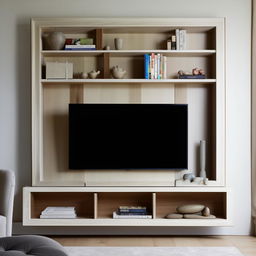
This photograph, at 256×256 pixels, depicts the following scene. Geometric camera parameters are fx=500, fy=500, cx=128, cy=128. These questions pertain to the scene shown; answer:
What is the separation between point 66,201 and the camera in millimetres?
5148

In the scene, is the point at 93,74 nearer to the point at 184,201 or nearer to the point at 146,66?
the point at 146,66

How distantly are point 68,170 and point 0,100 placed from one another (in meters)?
1.01

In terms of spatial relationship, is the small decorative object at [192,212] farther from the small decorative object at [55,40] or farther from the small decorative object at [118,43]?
the small decorative object at [55,40]

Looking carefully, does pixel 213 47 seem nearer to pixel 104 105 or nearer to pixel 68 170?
pixel 104 105

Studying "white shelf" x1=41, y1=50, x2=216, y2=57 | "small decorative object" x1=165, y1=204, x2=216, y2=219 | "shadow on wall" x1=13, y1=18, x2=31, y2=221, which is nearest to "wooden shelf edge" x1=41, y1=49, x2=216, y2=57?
"white shelf" x1=41, y1=50, x2=216, y2=57

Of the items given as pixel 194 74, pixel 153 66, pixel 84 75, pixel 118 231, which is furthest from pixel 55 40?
pixel 118 231

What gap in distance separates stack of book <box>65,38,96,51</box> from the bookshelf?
0.05 meters

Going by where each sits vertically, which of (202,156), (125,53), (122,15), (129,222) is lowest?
(129,222)

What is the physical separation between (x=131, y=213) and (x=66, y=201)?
0.71 meters

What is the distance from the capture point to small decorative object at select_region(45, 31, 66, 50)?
499cm

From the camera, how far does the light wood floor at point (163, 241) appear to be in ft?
15.4

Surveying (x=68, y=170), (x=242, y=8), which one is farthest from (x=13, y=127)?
(x=242, y=8)

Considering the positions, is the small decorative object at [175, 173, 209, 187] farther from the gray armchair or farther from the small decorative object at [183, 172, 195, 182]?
the gray armchair

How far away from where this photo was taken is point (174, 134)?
5012mm
